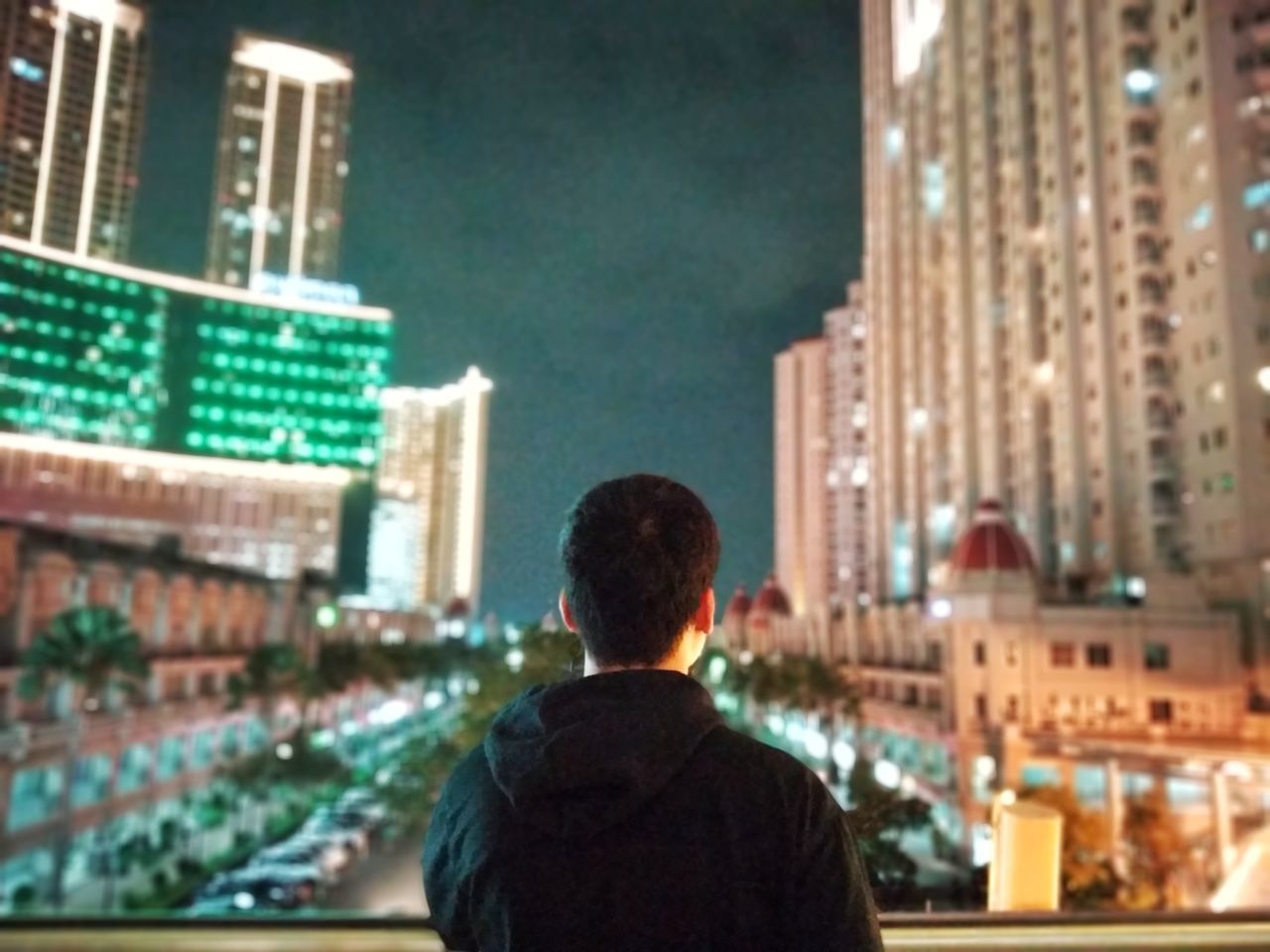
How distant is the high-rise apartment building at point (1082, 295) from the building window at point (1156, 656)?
2.38 metres

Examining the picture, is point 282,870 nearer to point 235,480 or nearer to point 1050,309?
point 1050,309

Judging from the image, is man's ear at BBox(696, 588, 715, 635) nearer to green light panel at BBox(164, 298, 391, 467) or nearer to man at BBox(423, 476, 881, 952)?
man at BBox(423, 476, 881, 952)

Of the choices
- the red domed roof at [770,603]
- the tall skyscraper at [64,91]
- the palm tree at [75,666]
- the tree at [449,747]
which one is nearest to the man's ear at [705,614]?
the tree at [449,747]

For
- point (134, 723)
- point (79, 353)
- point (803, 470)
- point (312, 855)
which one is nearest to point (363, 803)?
point (312, 855)

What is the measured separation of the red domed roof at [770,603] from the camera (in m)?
24.2

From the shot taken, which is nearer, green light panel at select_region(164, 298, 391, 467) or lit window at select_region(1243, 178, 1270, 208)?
lit window at select_region(1243, 178, 1270, 208)

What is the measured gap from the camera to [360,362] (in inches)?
1271

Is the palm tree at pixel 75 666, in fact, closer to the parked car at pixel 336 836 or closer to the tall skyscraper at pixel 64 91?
the parked car at pixel 336 836

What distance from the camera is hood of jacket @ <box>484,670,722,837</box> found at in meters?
0.67

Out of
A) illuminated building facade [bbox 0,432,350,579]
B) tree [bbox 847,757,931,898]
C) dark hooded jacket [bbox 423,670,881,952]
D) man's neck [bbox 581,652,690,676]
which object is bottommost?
tree [bbox 847,757,931,898]

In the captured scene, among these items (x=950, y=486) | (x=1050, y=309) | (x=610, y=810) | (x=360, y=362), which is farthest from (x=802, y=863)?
(x=360, y=362)

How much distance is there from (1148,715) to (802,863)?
55.0ft

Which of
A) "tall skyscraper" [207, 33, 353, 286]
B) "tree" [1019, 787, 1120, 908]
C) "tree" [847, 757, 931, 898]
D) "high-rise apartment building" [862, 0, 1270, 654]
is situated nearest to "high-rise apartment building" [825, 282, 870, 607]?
"high-rise apartment building" [862, 0, 1270, 654]

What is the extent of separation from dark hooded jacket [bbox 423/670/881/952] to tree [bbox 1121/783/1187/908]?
1037 centimetres
